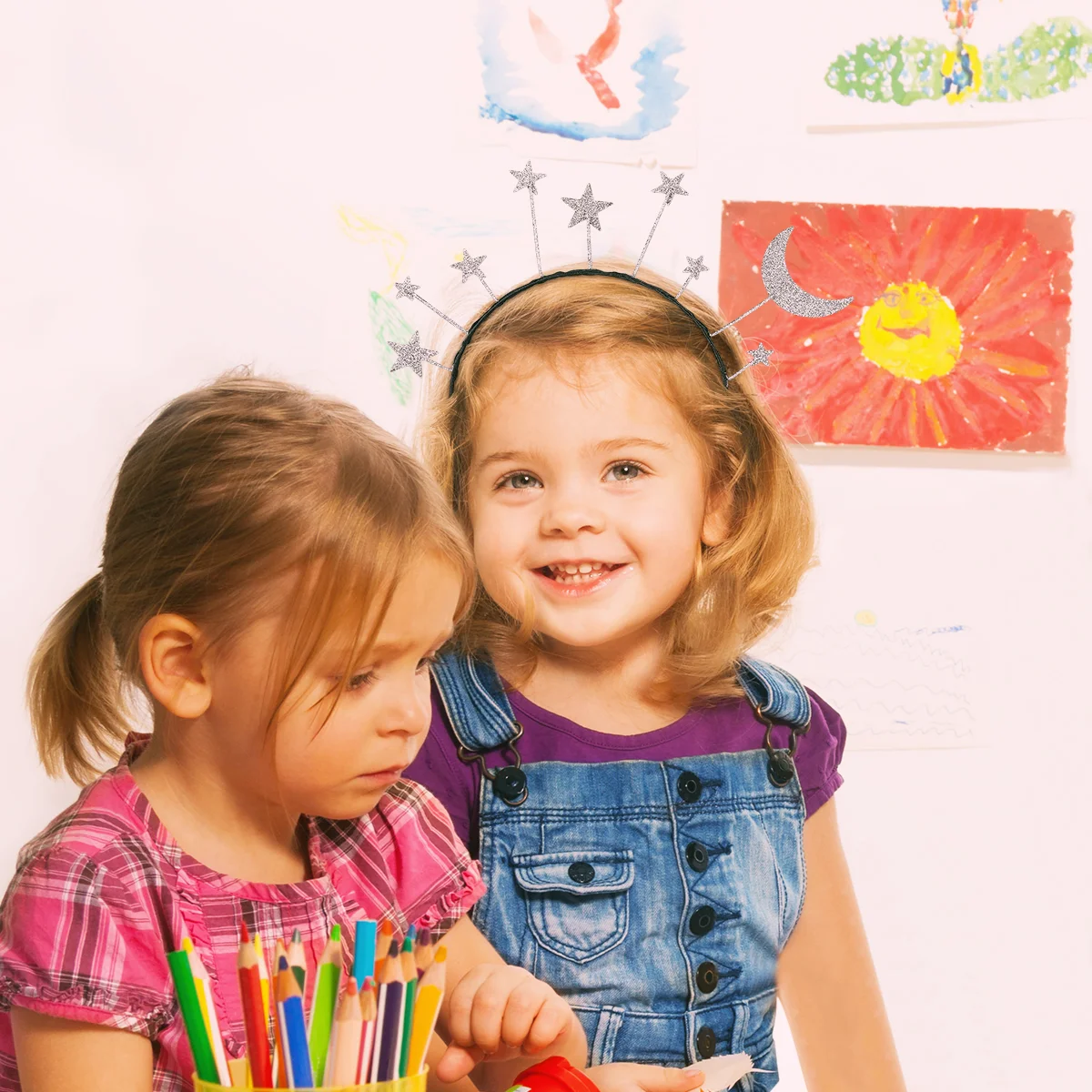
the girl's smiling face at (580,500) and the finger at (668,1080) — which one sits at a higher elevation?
the girl's smiling face at (580,500)

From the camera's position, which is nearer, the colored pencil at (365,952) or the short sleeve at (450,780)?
the colored pencil at (365,952)

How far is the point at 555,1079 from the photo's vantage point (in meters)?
0.61

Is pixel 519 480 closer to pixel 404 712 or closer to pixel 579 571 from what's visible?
pixel 579 571

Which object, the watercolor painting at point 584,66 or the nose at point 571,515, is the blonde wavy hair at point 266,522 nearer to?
the nose at point 571,515

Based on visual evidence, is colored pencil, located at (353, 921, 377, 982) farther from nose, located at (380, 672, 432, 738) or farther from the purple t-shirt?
the purple t-shirt

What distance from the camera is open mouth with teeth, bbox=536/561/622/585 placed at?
2.77ft

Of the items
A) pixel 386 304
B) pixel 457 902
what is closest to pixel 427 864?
pixel 457 902

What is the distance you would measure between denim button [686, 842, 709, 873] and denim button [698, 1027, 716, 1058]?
0.31 ft

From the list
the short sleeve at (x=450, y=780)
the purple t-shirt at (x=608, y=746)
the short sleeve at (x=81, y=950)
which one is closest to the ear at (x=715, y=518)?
the purple t-shirt at (x=608, y=746)

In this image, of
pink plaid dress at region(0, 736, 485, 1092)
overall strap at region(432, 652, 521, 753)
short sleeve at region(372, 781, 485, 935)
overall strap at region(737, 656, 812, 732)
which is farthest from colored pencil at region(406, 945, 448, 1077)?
overall strap at region(737, 656, 812, 732)

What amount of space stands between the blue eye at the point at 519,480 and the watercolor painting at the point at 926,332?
1.38 ft

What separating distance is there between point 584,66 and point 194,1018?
89 cm

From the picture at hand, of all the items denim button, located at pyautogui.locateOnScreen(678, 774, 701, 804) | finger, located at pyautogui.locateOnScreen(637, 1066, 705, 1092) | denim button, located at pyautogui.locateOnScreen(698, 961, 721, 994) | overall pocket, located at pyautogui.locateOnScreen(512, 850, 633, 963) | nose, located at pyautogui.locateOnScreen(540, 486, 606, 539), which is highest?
nose, located at pyautogui.locateOnScreen(540, 486, 606, 539)

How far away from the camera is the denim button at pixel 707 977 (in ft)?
2.73
